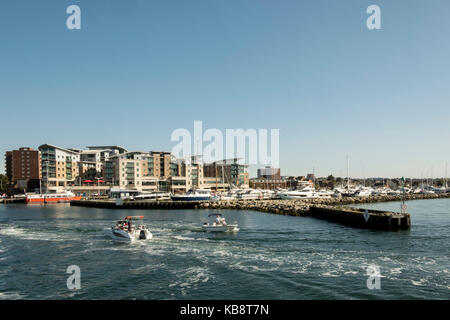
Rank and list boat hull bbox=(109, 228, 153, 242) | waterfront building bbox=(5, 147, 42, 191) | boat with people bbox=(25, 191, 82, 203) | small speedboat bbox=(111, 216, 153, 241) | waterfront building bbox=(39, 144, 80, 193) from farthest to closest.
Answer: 1. waterfront building bbox=(5, 147, 42, 191)
2. waterfront building bbox=(39, 144, 80, 193)
3. boat with people bbox=(25, 191, 82, 203)
4. small speedboat bbox=(111, 216, 153, 241)
5. boat hull bbox=(109, 228, 153, 242)

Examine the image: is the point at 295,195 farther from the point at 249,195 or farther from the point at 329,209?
the point at 329,209

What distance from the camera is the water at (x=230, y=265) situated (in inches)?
987

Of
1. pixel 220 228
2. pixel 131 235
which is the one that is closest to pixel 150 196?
pixel 220 228

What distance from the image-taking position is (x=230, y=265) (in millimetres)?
31719

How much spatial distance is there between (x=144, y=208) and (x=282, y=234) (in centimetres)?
6658

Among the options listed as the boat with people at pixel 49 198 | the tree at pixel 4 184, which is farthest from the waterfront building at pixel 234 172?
the tree at pixel 4 184

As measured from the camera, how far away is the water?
2506cm

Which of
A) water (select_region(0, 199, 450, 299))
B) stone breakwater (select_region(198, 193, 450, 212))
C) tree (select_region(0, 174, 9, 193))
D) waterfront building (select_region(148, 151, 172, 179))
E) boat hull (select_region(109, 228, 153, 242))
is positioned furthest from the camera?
tree (select_region(0, 174, 9, 193))

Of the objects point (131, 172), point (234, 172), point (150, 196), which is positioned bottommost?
point (150, 196)

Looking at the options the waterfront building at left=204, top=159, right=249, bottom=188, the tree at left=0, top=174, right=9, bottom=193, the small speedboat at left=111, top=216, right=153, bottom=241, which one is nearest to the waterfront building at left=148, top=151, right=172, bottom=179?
the waterfront building at left=204, top=159, right=249, bottom=188

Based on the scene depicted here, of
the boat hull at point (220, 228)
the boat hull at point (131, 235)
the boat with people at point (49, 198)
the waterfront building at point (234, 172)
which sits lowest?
the boat with people at point (49, 198)

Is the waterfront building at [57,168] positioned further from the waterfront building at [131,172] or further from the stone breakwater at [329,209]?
the stone breakwater at [329,209]

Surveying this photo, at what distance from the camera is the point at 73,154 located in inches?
6737

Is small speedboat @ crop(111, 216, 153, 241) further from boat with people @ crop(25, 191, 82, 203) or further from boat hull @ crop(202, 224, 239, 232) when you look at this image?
boat with people @ crop(25, 191, 82, 203)
